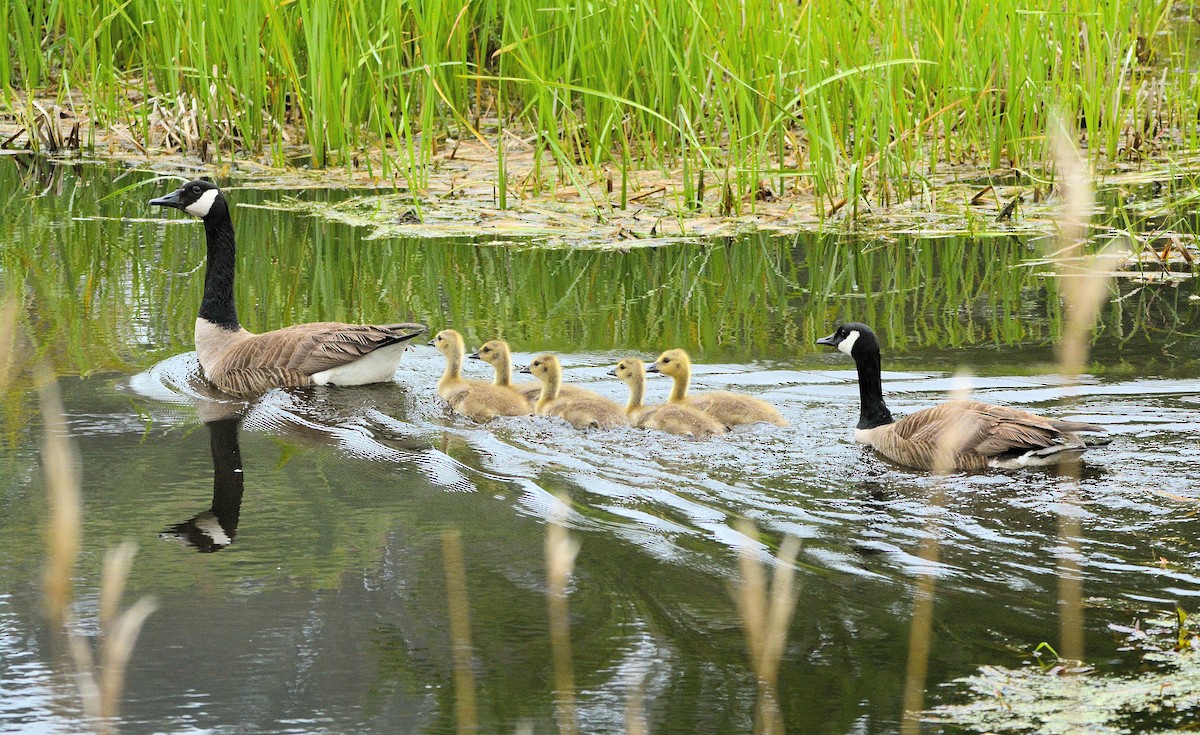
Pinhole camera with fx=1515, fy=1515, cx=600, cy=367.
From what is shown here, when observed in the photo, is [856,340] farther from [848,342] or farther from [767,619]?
[767,619]

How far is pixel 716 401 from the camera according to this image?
7824 millimetres

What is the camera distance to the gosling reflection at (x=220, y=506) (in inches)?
231

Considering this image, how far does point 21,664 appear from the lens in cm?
Answer: 464

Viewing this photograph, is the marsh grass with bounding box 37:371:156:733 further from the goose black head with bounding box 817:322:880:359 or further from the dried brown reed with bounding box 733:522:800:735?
the goose black head with bounding box 817:322:880:359

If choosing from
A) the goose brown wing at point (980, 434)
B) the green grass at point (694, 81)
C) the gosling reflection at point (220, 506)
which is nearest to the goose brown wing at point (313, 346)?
the gosling reflection at point (220, 506)

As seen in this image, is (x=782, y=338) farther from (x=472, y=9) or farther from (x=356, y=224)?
(x=472, y=9)

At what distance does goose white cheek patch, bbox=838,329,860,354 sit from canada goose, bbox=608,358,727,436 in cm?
73

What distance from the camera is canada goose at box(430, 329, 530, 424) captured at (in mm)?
8133

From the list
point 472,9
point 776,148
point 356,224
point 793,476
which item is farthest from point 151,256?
point 793,476

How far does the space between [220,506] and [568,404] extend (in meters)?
2.22

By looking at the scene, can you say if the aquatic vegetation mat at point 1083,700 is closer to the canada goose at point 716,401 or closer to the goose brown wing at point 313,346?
the canada goose at point 716,401

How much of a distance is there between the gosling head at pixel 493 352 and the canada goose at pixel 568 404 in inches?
7.8

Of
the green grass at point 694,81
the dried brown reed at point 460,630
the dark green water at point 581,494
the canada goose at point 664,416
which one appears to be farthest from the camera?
the green grass at point 694,81

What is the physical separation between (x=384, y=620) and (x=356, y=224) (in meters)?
7.78
